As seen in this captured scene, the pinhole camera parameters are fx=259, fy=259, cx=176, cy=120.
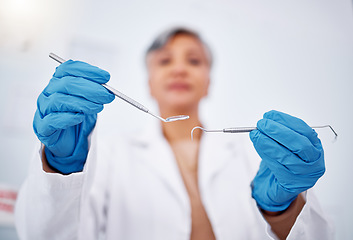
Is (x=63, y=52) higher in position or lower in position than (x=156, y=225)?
higher

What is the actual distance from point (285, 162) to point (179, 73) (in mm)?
584

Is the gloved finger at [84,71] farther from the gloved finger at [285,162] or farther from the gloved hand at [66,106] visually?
the gloved finger at [285,162]

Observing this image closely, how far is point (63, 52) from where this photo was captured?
4.08 feet

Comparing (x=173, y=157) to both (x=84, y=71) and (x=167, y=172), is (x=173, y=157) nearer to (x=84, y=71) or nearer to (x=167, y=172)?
(x=167, y=172)

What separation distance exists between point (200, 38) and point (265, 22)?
500mm

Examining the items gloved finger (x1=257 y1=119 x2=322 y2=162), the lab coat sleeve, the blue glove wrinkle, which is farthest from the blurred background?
gloved finger (x1=257 y1=119 x2=322 y2=162)

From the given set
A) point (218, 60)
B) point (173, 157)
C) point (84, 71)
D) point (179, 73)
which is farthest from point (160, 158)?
point (218, 60)

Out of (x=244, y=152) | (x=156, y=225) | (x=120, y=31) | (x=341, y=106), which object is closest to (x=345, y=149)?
(x=341, y=106)

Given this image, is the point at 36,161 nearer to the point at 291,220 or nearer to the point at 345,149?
the point at 291,220

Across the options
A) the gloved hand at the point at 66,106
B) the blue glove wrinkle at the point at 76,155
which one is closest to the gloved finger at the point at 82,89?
the gloved hand at the point at 66,106

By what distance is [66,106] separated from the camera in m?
0.65

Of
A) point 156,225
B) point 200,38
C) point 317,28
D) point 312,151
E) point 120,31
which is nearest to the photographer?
point 312,151

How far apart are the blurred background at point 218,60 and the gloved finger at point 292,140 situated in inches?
24.1

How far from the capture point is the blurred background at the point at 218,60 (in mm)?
1167
